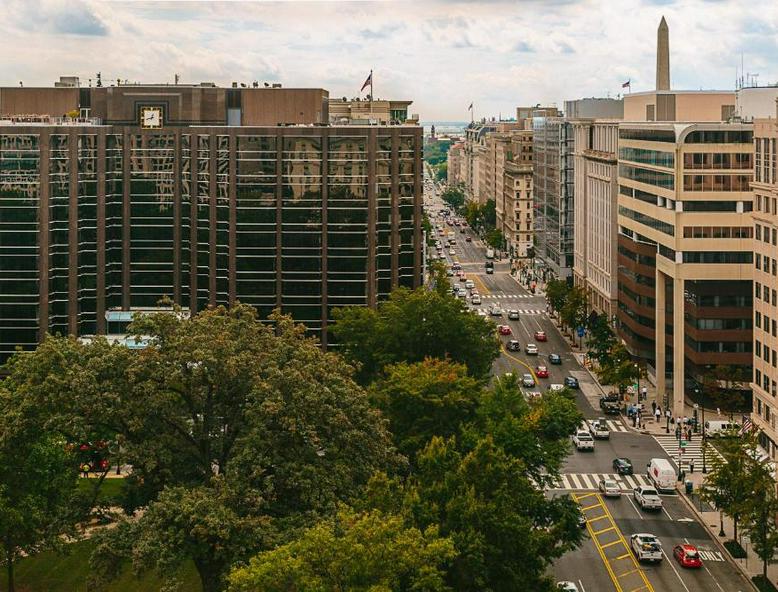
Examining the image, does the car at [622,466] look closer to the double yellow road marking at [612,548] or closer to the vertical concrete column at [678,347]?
the double yellow road marking at [612,548]

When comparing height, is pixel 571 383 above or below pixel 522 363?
below

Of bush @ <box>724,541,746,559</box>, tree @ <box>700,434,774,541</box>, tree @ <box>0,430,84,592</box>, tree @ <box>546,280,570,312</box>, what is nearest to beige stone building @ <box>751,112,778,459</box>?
tree @ <box>700,434,774,541</box>

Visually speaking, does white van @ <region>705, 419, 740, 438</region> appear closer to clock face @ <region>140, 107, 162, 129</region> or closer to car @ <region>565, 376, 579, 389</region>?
car @ <region>565, 376, 579, 389</region>

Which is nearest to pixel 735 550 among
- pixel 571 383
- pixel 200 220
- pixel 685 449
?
pixel 685 449

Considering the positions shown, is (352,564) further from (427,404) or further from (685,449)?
(685,449)

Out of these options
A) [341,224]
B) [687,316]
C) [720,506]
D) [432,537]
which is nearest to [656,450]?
[687,316]
